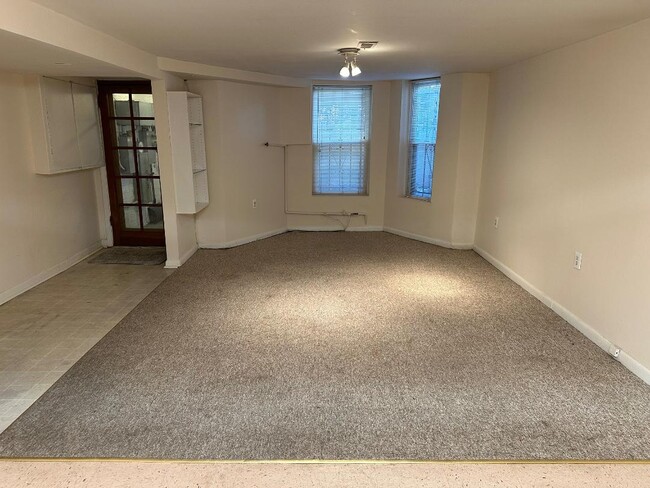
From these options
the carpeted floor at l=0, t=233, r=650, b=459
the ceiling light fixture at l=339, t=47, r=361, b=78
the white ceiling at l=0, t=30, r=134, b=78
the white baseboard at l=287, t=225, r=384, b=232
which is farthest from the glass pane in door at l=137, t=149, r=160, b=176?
the ceiling light fixture at l=339, t=47, r=361, b=78

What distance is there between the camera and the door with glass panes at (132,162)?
5.21 meters

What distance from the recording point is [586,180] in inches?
125

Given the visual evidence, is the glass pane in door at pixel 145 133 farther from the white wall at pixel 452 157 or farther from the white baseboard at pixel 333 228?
the white wall at pixel 452 157

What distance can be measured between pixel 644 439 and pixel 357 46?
3026 millimetres

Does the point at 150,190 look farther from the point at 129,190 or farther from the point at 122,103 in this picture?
the point at 122,103

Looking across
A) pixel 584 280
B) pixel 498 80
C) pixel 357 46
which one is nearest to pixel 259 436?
pixel 584 280

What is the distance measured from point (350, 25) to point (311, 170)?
362 centimetres

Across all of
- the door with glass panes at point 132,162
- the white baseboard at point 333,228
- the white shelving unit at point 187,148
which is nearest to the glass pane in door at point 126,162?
the door with glass panes at point 132,162

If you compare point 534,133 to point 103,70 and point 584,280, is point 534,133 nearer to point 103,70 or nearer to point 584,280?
Result: point 584,280

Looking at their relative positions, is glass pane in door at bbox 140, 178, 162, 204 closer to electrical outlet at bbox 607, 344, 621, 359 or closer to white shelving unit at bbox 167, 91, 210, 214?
white shelving unit at bbox 167, 91, 210, 214

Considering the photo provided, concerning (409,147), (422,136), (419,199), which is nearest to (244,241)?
(419,199)

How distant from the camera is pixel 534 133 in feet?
13.0

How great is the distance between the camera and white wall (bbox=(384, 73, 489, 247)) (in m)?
5.14

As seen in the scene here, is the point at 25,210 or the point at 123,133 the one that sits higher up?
the point at 123,133
